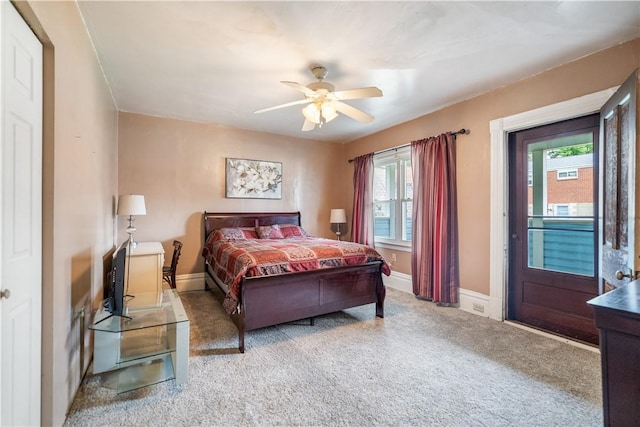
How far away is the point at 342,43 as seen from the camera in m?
2.38

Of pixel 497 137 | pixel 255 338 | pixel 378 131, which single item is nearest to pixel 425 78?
pixel 497 137

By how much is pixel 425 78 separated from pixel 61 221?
10.4ft

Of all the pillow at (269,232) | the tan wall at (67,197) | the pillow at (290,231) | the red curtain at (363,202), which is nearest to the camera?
the tan wall at (67,197)

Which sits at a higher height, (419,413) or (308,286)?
(308,286)

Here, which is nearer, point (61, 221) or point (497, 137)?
point (61, 221)

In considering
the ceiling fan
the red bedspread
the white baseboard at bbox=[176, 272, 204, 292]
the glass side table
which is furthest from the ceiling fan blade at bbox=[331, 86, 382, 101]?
the white baseboard at bbox=[176, 272, 204, 292]

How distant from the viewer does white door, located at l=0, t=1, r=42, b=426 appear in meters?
1.17

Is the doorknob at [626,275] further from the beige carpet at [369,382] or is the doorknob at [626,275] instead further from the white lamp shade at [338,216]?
the white lamp shade at [338,216]

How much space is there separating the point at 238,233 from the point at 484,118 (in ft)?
11.5

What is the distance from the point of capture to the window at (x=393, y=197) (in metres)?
4.66

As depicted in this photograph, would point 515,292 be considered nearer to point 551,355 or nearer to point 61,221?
point 551,355

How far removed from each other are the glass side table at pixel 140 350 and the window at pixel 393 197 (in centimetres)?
341

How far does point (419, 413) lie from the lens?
1.77 metres

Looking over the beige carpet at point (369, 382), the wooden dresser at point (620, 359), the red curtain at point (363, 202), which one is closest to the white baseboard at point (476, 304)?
the beige carpet at point (369, 382)
